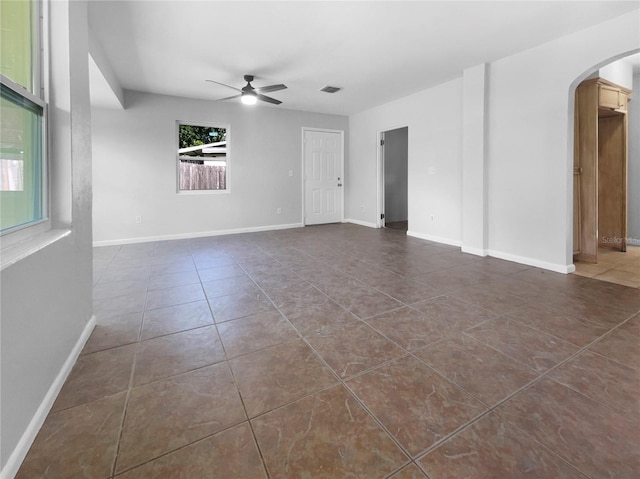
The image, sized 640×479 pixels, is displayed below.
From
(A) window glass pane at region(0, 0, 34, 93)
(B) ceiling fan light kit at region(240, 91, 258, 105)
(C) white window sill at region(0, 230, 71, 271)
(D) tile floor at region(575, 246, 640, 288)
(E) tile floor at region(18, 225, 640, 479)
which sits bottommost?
(E) tile floor at region(18, 225, 640, 479)

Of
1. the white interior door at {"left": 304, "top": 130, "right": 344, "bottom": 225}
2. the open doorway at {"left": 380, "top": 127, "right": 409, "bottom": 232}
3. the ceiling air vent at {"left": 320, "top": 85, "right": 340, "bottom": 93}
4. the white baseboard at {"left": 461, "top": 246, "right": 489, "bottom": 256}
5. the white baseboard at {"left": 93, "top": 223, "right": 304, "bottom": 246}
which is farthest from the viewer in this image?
the open doorway at {"left": 380, "top": 127, "right": 409, "bottom": 232}

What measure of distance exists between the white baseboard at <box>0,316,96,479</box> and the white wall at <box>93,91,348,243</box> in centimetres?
402

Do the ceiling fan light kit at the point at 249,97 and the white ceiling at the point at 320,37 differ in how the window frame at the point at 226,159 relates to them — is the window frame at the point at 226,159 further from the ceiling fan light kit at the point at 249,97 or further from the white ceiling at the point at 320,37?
the ceiling fan light kit at the point at 249,97

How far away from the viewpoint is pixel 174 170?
221 inches

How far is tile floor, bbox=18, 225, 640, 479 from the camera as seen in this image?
1149 millimetres

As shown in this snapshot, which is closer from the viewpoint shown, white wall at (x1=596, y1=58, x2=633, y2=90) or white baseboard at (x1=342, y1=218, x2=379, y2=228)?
white wall at (x1=596, y1=58, x2=633, y2=90)

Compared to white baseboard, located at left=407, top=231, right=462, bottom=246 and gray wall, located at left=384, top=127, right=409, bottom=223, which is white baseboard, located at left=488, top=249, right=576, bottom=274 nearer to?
white baseboard, located at left=407, top=231, right=462, bottom=246

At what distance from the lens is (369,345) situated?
196cm

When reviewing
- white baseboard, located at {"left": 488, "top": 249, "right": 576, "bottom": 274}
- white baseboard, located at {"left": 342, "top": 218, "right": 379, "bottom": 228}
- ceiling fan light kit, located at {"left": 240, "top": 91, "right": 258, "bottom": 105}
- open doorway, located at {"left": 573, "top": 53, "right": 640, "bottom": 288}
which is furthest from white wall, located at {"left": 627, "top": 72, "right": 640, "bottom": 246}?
ceiling fan light kit, located at {"left": 240, "top": 91, "right": 258, "bottom": 105}

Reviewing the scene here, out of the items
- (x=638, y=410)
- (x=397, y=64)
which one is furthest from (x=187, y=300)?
(x=397, y=64)

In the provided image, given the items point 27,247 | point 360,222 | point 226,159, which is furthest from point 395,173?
point 27,247

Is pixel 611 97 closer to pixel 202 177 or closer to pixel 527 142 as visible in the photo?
pixel 527 142

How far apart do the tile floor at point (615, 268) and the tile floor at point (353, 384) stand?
39cm

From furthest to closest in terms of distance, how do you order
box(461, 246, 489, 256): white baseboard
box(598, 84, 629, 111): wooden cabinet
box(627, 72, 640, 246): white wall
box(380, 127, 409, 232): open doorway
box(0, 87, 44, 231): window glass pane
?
box(380, 127, 409, 232): open doorway
box(627, 72, 640, 246): white wall
box(461, 246, 489, 256): white baseboard
box(598, 84, 629, 111): wooden cabinet
box(0, 87, 44, 231): window glass pane
